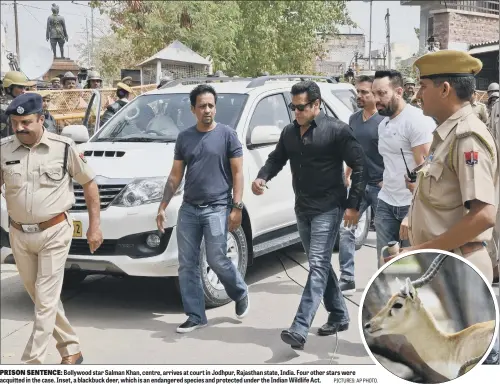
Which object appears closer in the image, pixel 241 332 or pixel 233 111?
pixel 241 332

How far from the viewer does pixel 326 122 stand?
4.38 metres

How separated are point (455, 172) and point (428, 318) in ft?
2.40

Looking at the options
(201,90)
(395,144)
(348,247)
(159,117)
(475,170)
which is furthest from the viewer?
(159,117)

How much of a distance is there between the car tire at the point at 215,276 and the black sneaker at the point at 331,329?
2.67ft

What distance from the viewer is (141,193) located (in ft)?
15.9

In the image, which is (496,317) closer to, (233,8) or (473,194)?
(473,194)

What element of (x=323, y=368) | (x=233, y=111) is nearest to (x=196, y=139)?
(x=233, y=111)

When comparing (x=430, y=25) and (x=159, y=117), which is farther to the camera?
(x=159, y=117)

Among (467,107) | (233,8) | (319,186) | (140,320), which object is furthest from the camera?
(140,320)

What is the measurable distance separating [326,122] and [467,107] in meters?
1.33

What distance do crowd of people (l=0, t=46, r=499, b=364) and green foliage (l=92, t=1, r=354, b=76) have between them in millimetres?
359

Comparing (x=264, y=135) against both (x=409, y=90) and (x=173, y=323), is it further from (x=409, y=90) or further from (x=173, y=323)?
(x=173, y=323)

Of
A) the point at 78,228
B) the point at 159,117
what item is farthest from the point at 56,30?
the point at 78,228

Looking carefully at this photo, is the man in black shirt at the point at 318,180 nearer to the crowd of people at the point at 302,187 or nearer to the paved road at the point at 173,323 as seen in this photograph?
the crowd of people at the point at 302,187
